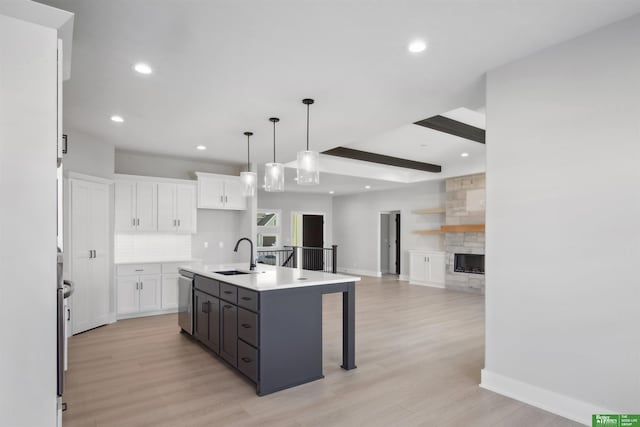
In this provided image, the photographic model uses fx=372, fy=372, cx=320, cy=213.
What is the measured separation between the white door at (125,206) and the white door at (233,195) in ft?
5.14

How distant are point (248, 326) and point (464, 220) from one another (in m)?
6.68

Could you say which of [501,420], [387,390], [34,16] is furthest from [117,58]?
[501,420]

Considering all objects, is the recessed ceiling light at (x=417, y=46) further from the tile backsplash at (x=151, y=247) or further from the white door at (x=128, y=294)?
the white door at (x=128, y=294)

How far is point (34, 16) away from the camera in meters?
1.61

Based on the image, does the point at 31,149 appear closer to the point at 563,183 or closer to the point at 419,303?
the point at 563,183

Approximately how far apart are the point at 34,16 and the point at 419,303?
6797mm

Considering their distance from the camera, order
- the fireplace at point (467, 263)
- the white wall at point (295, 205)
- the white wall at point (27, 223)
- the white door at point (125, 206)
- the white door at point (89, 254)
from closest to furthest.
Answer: the white wall at point (27, 223) < the white door at point (89, 254) < the white door at point (125, 206) < the fireplace at point (467, 263) < the white wall at point (295, 205)

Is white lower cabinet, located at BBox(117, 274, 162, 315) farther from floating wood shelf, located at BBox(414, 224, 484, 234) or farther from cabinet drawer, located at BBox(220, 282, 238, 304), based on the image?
floating wood shelf, located at BBox(414, 224, 484, 234)

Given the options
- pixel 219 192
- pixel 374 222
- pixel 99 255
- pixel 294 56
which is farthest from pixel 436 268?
pixel 294 56

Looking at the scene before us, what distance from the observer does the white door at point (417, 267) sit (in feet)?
31.4

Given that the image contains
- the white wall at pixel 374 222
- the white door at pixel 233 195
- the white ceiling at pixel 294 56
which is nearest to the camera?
the white ceiling at pixel 294 56

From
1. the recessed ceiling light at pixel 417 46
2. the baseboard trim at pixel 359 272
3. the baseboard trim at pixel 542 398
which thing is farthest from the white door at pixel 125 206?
the baseboard trim at pixel 359 272

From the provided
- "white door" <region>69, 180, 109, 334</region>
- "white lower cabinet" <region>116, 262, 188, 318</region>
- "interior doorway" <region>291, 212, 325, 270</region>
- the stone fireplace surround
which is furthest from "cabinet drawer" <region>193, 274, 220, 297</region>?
"interior doorway" <region>291, 212, 325, 270</region>

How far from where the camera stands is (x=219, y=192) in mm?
6906
